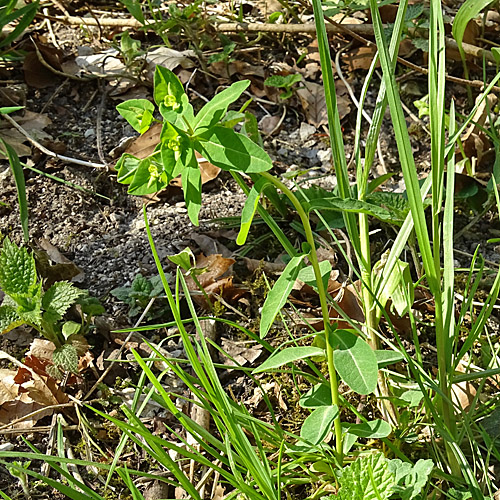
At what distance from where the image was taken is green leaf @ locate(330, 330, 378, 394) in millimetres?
961

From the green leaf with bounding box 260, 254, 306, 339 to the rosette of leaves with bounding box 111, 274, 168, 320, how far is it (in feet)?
2.50

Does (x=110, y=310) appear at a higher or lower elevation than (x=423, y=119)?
lower

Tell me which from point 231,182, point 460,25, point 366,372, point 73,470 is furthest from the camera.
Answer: point 231,182

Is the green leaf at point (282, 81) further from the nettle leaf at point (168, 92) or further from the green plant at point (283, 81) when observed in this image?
the nettle leaf at point (168, 92)

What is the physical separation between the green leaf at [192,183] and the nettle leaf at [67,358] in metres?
0.68

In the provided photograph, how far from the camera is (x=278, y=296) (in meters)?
0.95

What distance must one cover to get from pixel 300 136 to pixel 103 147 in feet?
2.23

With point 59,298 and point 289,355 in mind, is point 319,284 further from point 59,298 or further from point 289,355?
point 59,298

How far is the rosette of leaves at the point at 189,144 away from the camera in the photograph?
0.89 meters

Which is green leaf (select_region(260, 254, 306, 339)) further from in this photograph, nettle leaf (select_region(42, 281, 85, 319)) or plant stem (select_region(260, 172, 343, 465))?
nettle leaf (select_region(42, 281, 85, 319))

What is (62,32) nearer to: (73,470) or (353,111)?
(353,111)

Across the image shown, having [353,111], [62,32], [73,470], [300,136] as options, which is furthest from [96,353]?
[62,32]

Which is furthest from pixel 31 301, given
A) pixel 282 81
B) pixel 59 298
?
pixel 282 81

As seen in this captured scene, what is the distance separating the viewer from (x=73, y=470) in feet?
4.57
